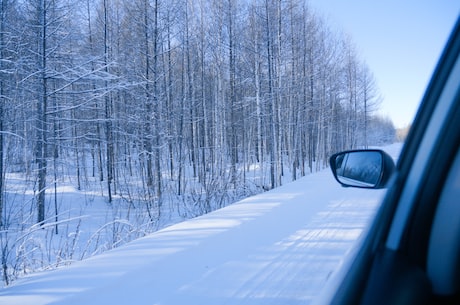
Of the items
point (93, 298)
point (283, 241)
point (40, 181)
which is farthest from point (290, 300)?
point (40, 181)

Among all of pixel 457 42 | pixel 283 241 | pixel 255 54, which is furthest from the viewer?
pixel 255 54

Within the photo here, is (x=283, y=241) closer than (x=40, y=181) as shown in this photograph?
Yes

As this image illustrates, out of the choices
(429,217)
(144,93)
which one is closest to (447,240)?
(429,217)

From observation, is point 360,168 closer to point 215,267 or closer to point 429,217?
point 429,217

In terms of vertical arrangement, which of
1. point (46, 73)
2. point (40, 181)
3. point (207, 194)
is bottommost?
point (207, 194)

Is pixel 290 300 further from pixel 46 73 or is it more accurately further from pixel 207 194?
pixel 46 73

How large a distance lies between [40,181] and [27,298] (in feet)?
26.8

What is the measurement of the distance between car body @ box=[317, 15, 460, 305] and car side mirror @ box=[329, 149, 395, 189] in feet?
1.60

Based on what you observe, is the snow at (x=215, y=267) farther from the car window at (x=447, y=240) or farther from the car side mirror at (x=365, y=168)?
the car window at (x=447, y=240)

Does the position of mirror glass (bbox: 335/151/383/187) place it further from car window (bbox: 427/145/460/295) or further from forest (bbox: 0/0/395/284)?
forest (bbox: 0/0/395/284)

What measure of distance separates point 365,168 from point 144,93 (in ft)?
49.1

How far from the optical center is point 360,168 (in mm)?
1538

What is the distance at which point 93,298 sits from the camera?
2518mm

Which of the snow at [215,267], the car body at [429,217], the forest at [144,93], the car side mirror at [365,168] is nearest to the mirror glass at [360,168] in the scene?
the car side mirror at [365,168]
